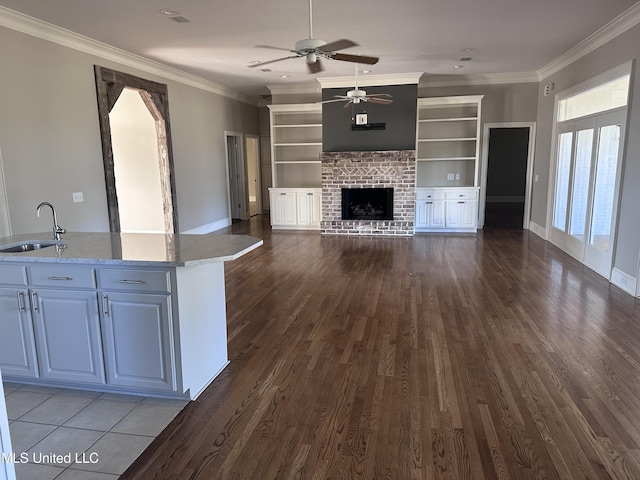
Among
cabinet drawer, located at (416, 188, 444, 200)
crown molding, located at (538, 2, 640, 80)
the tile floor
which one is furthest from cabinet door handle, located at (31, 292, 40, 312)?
cabinet drawer, located at (416, 188, 444, 200)

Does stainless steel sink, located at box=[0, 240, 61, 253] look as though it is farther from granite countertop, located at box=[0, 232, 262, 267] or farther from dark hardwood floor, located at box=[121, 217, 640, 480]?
dark hardwood floor, located at box=[121, 217, 640, 480]

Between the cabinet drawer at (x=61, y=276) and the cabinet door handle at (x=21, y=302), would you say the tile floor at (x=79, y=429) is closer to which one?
the cabinet door handle at (x=21, y=302)

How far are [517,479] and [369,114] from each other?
7.04 m

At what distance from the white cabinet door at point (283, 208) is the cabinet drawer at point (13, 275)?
21.0ft

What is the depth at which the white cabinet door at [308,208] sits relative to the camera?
8758 mm

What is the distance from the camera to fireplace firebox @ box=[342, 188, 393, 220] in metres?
8.20

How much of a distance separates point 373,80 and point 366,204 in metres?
2.32

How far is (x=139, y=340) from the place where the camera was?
99.0 inches

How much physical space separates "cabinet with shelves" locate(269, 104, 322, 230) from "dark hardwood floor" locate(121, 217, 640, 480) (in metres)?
3.78

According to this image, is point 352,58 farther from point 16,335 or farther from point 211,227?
point 211,227

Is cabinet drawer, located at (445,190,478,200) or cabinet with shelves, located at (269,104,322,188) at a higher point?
cabinet with shelves, located at (269,104,322,188)

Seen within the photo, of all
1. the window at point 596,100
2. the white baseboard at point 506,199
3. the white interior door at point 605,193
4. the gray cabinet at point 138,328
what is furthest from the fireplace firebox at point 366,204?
the white baseboard at point 506,199

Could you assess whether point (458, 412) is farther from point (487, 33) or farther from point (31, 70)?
point (31, 70)

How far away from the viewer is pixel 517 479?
6.33 ft
